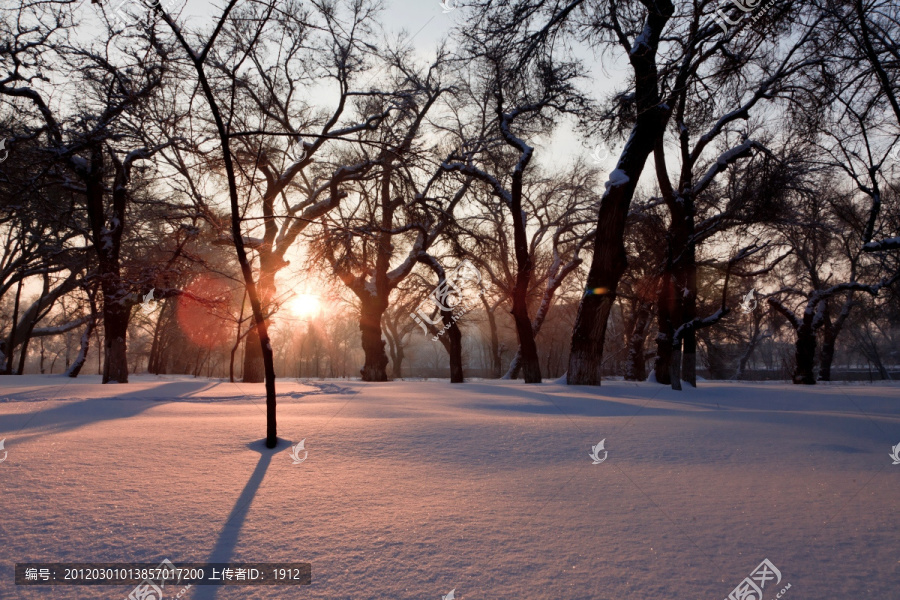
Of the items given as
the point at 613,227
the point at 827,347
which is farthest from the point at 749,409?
the point at 827,347

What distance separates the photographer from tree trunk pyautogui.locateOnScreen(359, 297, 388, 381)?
17.0 meters

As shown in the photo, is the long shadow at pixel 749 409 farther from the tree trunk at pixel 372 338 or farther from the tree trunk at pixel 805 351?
the tree trunk at pixel 372 338

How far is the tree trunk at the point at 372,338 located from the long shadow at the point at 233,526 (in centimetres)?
1396

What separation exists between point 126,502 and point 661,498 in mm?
2576

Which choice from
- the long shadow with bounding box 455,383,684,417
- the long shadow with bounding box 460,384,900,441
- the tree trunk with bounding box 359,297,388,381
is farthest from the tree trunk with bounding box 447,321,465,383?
the long shadow with bounding box 455,383,684,417

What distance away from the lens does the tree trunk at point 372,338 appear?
55.7ft

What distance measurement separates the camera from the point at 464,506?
2.35 metres

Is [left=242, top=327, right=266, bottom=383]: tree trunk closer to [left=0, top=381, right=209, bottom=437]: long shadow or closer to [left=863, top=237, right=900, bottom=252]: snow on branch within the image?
[left=0, top=381, right=209, bottom=437]: long shadow

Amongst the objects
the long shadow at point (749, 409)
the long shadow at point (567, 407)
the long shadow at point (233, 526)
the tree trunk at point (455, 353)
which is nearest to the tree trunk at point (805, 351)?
the long shadow at point (749, 409)

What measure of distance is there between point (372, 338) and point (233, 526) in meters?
15.3

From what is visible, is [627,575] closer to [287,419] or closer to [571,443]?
[571,443]

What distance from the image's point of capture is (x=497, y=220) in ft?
70.2

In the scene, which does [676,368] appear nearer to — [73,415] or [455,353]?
[455,353]

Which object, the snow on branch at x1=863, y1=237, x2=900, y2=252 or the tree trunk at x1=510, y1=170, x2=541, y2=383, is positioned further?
the tree trunk at x1=510, y1=170, x2=541, y2=383
